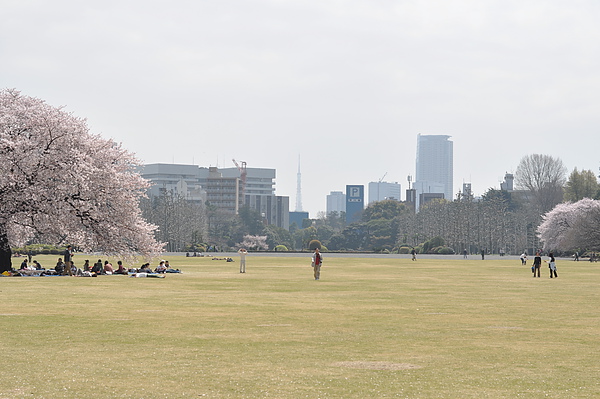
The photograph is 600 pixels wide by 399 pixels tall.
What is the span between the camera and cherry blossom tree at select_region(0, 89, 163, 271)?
49.8 m

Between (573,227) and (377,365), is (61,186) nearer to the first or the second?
(377,365)

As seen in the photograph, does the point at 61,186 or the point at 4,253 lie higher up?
the point at 61,186

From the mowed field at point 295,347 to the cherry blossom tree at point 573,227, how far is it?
84.5m

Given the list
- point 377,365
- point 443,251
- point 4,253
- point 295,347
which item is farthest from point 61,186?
point 443,251

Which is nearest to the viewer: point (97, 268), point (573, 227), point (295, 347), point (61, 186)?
point (295, 347)

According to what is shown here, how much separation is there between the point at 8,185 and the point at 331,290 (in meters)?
22.6

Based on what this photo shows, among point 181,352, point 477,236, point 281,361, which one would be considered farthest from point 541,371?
point 477,236

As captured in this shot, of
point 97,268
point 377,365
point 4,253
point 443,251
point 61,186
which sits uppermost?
point 61,186

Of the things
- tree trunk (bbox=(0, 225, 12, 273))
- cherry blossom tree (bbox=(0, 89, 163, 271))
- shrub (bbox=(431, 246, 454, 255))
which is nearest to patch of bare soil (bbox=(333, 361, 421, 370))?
cherry blossom tree (bbox=(0, 89, 163, 271))

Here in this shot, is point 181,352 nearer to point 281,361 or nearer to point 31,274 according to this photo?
point 281,361

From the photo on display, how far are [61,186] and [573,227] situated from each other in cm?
8622

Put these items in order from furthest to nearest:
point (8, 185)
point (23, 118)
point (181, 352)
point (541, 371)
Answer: point (23, 118) → point (8, 185) → point (181, 352) → point (541, 371)

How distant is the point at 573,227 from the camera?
117125 millimetres

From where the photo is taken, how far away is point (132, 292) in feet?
113
